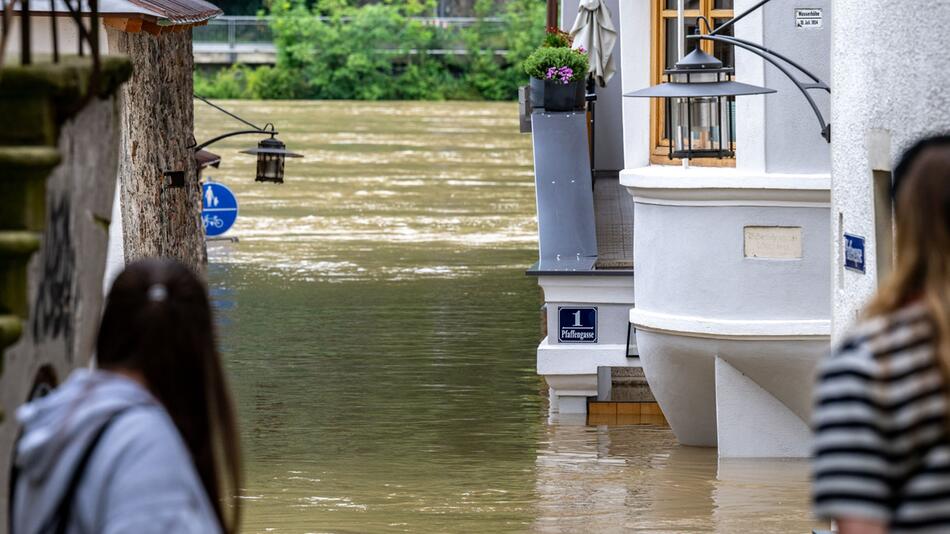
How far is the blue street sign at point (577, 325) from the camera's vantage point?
15.8 m

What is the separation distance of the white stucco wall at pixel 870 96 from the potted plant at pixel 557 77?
756 cm

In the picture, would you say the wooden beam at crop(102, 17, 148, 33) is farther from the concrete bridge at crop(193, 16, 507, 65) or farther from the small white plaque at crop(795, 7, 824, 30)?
the concrete bridge at crop(193, 16, 507, 65)

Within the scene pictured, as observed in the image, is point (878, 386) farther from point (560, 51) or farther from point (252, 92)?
point (252, 92)

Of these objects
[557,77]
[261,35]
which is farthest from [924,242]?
[261,35]

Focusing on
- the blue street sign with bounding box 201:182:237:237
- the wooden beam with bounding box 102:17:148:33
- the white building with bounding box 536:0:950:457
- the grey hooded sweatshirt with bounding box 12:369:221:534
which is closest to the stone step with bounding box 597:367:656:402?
the white building with bounding box 536:0:950:457

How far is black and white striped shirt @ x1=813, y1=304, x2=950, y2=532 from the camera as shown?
312 centimetres

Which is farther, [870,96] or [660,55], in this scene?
[660,55]

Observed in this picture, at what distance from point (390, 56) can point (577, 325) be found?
3031 inches

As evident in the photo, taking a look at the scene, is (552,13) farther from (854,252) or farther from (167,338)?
(167,338)

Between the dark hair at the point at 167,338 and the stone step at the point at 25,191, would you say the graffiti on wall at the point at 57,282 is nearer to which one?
the stone step at the point at 25,191

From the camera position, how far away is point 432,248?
31.6m

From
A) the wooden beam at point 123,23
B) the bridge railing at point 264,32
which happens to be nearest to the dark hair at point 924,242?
the wooden beam at point 123,23

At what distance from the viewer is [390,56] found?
301ft

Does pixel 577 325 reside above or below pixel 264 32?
below
